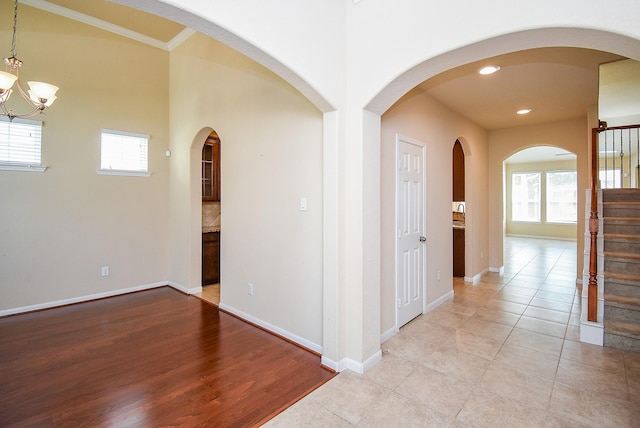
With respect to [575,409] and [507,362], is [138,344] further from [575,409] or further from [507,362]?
[575,409]

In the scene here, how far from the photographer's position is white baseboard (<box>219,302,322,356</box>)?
9.33 ft

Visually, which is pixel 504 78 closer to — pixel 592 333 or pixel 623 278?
pixel 623 278

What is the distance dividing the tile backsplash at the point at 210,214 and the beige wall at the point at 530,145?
5.11 meters

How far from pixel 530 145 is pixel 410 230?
3657 millimetres

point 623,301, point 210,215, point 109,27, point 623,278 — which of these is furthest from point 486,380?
point 109,27

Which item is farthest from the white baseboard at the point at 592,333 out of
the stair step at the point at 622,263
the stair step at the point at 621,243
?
the stair step at the point at 621,243

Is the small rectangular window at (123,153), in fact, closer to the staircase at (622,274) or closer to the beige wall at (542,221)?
the staircase at (622,274)

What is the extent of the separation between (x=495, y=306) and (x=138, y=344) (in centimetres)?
423

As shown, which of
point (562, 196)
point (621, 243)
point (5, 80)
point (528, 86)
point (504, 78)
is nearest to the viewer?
point (5, 80)

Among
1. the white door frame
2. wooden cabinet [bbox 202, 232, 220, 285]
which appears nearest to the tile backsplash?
wooden cabinet [bbox 202, 232, 220, 285]

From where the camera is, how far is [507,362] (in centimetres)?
260

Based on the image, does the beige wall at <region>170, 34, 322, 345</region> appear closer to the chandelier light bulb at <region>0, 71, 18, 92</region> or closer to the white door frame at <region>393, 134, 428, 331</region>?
the white door frame at <region>393, 134, 428, 331</region>

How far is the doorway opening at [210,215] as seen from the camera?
16.3 ft

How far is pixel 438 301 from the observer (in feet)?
13.3
